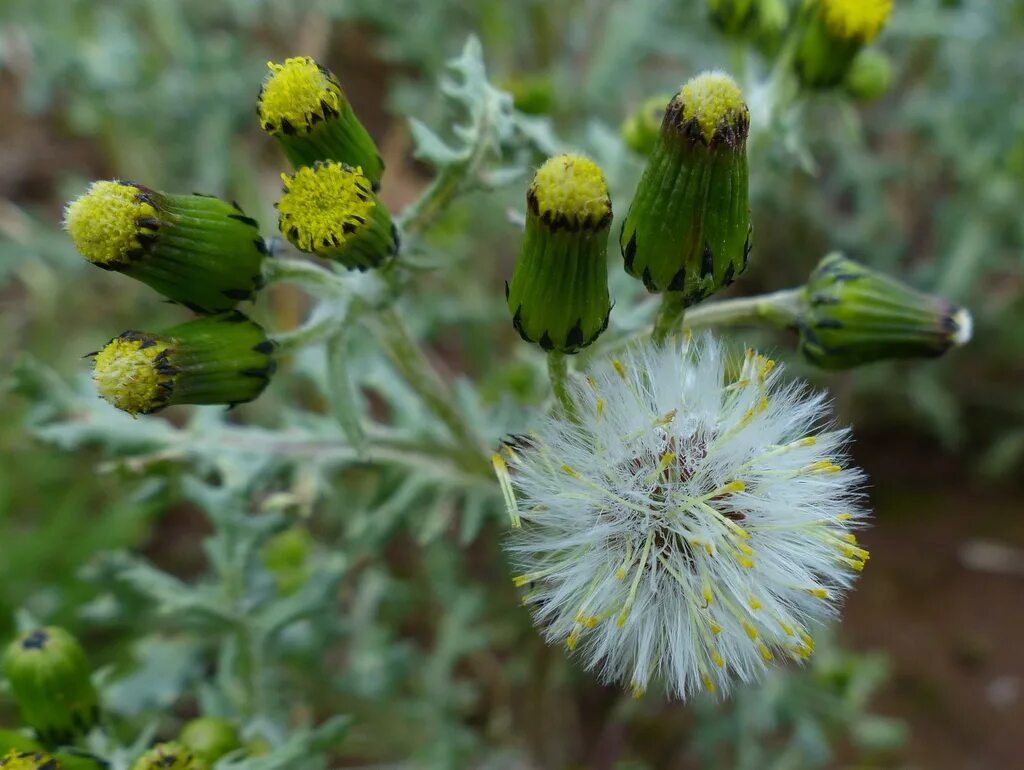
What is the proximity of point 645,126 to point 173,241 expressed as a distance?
1.20 meters

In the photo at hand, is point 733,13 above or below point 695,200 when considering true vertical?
above

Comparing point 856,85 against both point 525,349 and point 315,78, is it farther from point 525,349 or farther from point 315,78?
point 315,78

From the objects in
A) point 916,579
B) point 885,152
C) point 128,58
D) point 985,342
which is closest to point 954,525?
point 916,579

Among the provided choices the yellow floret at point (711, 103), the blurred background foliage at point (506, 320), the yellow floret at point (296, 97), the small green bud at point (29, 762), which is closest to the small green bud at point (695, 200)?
the yellow floret at point (711, 103)

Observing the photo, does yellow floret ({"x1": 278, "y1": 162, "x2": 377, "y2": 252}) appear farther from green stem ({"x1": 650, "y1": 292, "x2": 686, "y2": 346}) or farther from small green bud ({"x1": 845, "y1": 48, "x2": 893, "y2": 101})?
small green bud ({"x1": 845, "y1": 48, "x2": 893, "y2": 101})

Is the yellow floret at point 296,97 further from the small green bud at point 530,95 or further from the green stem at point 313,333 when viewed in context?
the small green bud at point 530,95

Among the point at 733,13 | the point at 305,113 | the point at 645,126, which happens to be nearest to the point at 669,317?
the point at 305,113

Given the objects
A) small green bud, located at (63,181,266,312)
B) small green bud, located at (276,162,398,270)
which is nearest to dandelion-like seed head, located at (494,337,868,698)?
small green bud, located at (276,162,398,270)

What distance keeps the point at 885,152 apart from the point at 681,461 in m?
3.16

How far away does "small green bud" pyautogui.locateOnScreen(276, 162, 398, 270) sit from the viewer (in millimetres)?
1645

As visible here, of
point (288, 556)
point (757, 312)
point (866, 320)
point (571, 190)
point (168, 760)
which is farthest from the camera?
point (288, 556)

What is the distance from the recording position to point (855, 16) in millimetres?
2152

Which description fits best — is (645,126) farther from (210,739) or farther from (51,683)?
(51,683)

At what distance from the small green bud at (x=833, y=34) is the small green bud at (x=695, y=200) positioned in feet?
2.61
